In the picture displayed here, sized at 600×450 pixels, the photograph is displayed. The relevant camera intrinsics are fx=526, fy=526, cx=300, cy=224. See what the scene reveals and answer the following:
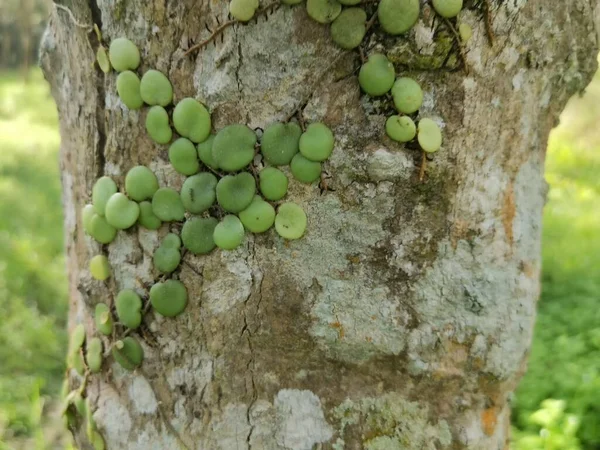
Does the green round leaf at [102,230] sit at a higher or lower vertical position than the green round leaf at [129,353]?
higher

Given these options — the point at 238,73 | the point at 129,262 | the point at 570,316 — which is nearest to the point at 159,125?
the point at 238,73

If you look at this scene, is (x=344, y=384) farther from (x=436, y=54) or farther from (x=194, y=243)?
(x=436, y=54)

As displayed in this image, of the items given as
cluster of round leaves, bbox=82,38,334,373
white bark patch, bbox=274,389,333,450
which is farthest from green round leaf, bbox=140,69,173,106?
white bark patch, bbox=274,389,333,450

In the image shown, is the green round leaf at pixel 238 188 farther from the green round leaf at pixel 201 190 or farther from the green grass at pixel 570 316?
the green grass at pixel 570 316

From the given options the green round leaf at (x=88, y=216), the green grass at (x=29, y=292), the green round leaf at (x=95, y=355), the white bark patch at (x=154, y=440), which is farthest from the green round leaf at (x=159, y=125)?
the green grass at (x=29, y=292)

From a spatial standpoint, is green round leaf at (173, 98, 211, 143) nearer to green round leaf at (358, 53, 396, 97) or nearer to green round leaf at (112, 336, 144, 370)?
green round leaf at (358, 53, 396, 97)

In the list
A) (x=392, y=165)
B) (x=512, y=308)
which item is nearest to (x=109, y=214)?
(x=392, y=165)
